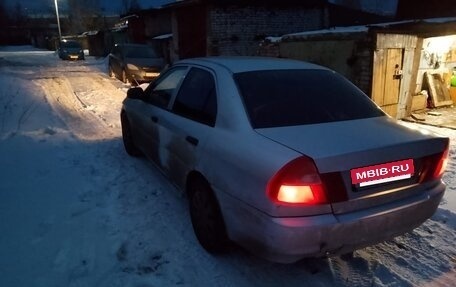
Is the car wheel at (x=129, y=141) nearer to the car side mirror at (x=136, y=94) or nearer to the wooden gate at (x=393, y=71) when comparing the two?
the car side mirror at (x=136, y=94)

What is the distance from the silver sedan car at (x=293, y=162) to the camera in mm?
2320

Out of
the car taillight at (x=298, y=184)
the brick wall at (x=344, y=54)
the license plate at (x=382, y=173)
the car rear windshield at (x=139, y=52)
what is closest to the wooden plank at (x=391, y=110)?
the brick wall at (x=344, y=54)

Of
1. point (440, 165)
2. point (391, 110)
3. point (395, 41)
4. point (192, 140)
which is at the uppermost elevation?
point (395, 41)

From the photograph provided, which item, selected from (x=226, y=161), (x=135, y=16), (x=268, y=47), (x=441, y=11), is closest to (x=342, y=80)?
(x=226, y=161)

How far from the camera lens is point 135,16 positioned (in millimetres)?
24641

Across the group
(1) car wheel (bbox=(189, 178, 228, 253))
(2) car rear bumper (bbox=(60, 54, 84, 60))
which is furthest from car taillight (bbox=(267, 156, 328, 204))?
(2) car rear bumper (bbox=(60, 54, 84, 60))

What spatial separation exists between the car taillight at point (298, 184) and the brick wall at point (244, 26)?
45.6 ft

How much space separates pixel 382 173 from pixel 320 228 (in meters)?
0.57

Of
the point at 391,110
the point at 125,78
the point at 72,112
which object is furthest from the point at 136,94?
the point at 125,78

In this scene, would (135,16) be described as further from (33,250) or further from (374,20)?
(33,250)

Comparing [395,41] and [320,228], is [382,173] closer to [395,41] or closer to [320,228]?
[320,228]

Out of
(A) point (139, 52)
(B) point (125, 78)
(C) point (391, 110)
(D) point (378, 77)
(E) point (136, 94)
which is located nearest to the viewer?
(E) point (136, 94)

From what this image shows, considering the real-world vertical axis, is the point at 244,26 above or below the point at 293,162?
above

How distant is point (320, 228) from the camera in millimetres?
2311
